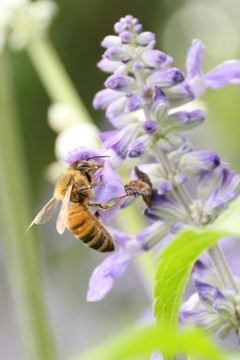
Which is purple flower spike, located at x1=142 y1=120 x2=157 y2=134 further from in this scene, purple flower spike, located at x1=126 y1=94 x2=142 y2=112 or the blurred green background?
the blurred green background

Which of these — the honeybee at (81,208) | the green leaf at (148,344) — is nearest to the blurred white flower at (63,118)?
the honeybee at (81,208)

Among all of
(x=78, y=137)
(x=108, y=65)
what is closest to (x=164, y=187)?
(x=108, y=65)

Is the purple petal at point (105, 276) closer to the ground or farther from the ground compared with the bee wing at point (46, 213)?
closer to the ground

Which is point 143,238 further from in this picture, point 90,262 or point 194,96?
point 90,262

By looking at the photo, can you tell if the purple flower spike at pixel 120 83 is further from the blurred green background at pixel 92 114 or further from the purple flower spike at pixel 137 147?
→ the blurred green background at pixel 92 114

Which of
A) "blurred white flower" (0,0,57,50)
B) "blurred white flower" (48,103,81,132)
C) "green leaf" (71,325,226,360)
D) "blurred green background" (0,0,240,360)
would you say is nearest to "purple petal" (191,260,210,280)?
"green leaf" (71,325,226,360)
